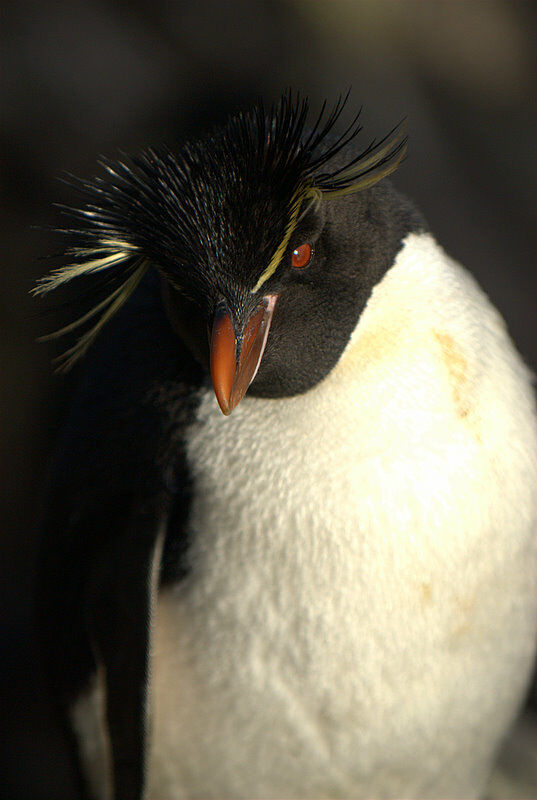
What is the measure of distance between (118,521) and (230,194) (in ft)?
1.45

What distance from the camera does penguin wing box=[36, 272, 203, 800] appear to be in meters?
0.89

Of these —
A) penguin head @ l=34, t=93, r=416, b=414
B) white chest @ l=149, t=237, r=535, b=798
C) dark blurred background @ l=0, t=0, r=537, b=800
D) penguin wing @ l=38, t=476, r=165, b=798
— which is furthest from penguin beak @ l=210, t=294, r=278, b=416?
dark blurred background @ l=0, t=0, r=537, b=800

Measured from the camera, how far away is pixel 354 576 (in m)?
0.83

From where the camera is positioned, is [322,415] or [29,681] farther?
[29,681]

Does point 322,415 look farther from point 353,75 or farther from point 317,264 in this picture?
point 353,75

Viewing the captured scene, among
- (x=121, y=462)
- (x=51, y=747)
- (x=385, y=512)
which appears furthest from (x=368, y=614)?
(x=51, y=747)

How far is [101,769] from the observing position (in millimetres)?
1084

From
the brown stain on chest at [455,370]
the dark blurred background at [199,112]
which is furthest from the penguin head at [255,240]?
the dark blurred background at [199,112]

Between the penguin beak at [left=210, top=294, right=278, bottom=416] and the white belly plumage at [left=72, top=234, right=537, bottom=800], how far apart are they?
0.13 metres

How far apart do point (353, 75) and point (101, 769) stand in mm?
1894

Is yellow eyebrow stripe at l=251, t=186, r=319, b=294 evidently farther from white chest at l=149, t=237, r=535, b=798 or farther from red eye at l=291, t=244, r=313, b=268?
white chest at l=149, t=237, r=535, b=798

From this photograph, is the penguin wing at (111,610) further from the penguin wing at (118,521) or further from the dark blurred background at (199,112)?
the dark blurred background at (199,112)

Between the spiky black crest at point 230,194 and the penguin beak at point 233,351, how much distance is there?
1.2 inches

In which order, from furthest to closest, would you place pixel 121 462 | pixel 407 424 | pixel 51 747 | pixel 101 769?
1. pixel 51 747
2. pixel 101 769
3. pixel 121 462
4. pixel 407 424
